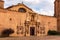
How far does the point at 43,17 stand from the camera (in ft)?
107

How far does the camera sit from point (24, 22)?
28.8 meters

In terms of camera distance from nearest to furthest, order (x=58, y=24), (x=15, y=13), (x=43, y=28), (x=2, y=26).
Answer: (x=2, y=26) → (x=15, y=13) → (x=43, y=28) → (x=58, y=24)

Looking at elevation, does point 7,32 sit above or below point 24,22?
below

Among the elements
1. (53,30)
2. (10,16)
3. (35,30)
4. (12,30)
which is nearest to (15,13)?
(10,16)

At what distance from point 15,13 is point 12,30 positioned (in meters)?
3.11

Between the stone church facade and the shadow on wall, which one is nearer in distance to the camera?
the shadow on wall

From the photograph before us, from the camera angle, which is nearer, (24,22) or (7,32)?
(7,32)

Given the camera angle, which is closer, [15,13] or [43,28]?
[15,13]

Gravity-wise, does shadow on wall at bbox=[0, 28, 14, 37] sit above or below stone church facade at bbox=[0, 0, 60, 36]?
below

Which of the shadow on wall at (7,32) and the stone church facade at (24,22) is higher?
the stone church facade at (24,22)

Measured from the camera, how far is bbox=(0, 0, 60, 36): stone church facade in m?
26.0

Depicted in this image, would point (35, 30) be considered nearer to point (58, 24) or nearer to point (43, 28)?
point (43, 28)

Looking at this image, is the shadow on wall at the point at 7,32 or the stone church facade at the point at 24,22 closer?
the shadow on wall at the point at 7,32

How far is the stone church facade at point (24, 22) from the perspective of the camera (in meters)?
26.0
